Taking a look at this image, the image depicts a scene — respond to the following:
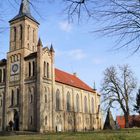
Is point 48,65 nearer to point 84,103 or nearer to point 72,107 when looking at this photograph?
point 72,107

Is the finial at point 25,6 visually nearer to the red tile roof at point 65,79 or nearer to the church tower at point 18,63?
the church tower at point 18,63

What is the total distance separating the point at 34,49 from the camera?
56438mm

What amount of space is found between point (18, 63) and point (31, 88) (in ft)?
20.3

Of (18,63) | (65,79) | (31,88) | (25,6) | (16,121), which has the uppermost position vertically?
(18,63)

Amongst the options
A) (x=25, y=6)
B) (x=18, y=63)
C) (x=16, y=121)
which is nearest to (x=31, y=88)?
(x=18, y=63)

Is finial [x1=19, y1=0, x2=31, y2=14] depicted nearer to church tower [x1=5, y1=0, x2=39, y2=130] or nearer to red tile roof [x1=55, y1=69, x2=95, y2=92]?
church tower [x1=5, y1=0, x2=39, y2=130]

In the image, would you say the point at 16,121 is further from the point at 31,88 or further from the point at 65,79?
the point at 65,79

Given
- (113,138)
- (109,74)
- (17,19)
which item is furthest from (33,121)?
(113,138)

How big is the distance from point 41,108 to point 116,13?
1635 inches

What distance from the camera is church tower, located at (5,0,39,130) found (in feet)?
167

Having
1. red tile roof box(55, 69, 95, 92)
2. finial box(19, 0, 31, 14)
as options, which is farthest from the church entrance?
finial box(19, 0, 31, 14)

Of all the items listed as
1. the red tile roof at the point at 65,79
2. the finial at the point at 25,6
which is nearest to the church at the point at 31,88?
the red tile roof at the point at 65,79

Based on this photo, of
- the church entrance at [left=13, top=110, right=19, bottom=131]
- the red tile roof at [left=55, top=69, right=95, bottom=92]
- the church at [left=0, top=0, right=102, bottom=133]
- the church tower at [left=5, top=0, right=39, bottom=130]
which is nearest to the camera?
the church at [left=0, top=0, right=102, bottom=133]

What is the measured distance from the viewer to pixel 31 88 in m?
50.6
